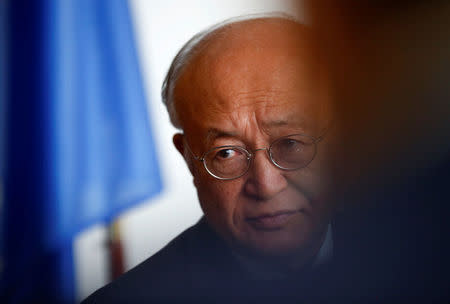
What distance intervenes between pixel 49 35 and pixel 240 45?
2.04 ft

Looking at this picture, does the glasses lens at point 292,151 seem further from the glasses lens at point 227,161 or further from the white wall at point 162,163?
the white wall at point 162,163

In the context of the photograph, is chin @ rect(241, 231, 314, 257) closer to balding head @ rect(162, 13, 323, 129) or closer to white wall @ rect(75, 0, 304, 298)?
white wall @ rect(75, 0, 304, 298)

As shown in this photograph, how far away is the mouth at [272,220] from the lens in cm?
70

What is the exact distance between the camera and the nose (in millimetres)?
674

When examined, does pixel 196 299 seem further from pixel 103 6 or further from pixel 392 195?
pixel 103 6

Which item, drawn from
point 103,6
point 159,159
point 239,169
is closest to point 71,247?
point 159,159

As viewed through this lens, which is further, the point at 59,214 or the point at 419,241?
the point at 59,214

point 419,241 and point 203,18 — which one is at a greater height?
point 203,18

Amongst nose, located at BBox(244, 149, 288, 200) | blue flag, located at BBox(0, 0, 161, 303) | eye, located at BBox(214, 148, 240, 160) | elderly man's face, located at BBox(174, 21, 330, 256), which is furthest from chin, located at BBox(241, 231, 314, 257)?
blue flag, located at BBox(0, 0, 161, 303)

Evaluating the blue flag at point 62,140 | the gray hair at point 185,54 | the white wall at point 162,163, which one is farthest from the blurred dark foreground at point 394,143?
the blue flag at point 62,140

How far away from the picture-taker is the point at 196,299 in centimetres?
80

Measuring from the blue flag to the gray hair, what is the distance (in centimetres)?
11

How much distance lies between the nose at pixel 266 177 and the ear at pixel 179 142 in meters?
0.23

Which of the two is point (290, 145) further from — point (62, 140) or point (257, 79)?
point (62, 140)
